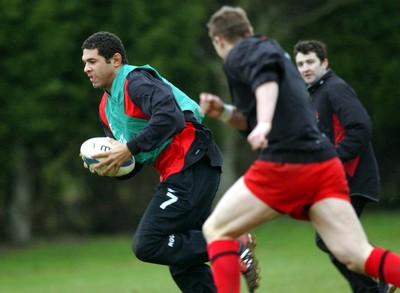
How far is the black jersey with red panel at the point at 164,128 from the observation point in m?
6.20

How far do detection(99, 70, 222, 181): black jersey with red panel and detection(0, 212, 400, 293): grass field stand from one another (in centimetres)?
250

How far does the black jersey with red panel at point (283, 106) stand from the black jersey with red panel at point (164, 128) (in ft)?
3.40

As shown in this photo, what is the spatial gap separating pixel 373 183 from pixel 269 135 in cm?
164

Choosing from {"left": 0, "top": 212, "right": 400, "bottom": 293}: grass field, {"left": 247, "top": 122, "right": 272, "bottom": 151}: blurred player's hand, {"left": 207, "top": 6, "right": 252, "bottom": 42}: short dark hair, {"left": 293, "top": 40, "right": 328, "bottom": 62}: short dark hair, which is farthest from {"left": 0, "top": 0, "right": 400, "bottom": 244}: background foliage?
{"left": 247, "top": 122, "right": 272, "bottom": 151}: blurred player's hand

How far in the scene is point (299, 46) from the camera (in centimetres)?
697

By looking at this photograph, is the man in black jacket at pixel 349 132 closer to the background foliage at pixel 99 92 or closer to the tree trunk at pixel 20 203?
the background foliage at pixel 99 92

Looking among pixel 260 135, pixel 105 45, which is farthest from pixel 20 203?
pixel 260 135

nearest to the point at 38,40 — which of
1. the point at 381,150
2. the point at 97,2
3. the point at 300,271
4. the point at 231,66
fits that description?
the point at 97,2

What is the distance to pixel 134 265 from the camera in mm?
13398

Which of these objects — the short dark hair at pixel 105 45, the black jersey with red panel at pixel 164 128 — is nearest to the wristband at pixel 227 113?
the black jersey with red panel at pixel 164 128

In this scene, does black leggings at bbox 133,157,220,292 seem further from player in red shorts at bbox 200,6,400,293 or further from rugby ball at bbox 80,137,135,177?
player in red shorts at bbox 200,6,400,293

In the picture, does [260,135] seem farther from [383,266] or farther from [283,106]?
[383,266]

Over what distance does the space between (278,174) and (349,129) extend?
152 centimetres

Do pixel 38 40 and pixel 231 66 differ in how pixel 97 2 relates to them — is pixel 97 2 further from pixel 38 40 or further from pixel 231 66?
pixel 231 66
